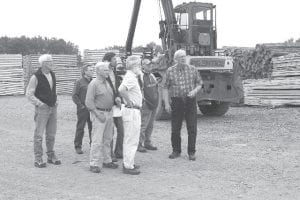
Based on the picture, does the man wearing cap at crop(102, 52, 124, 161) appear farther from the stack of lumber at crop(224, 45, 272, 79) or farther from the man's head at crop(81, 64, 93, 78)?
the stack of lumber at crop(224, 45, 272, 79)

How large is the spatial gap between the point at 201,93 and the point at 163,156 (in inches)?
210

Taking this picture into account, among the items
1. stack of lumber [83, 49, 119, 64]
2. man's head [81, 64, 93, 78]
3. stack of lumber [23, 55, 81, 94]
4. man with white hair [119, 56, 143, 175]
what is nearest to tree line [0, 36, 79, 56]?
stack of lumber [23, 55, 81, 94]

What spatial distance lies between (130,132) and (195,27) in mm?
8320

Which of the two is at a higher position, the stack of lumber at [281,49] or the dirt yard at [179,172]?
the stack of lumber at [281,49]

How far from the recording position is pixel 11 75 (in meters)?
26.0

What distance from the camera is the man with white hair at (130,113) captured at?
271 inches

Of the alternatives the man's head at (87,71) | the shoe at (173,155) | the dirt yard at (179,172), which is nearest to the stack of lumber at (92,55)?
the dirt yard at (179,172)

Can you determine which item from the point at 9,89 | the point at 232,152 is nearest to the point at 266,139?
the point at 232,152

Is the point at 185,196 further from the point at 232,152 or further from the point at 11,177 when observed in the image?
the point at 232,152

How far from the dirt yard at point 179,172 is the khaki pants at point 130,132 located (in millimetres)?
277

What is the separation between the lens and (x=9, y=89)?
85.3 ft

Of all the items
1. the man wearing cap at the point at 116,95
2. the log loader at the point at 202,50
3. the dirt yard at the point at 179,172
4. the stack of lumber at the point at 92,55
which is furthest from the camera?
the stack of lumber at the point at 92,55

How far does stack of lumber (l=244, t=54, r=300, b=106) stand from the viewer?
16.5 metres

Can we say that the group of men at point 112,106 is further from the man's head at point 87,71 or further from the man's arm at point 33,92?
the man's head at point 87,71
